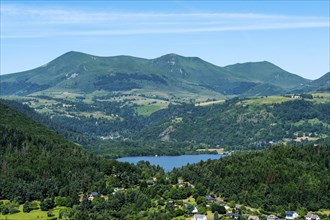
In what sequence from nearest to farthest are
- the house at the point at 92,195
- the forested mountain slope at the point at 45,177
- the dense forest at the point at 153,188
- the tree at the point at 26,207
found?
the dense forest at the point at 153,188
the tree at the point at 26,207
the house at the point at 92,195
the forested mountain slope at the point at 45,177

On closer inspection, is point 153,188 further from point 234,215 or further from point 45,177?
point 45,177

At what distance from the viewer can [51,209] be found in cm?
15725

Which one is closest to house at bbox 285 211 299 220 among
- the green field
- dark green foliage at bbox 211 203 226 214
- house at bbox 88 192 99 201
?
dark green foliage at bbox 211 203 226 214

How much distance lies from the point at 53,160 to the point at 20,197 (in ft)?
117

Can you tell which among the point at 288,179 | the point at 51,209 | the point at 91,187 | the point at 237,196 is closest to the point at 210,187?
the point at 237,196

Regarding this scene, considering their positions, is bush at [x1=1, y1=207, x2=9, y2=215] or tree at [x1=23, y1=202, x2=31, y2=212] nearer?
bush at [x1=1, y1=207, x2=9, y2=215]

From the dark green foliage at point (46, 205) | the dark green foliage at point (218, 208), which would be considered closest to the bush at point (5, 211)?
the dark green foliage at point (46, 205)

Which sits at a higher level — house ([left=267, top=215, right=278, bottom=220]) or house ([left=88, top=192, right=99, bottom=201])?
house ([left=88, top=192, right=99, bottom=201])

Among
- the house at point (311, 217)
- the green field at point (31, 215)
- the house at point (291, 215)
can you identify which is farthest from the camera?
the house at point (291, 215)

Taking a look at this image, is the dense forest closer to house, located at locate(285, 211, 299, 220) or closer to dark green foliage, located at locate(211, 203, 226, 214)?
dark green foliage, located at locate(211, 203, 226, 214)

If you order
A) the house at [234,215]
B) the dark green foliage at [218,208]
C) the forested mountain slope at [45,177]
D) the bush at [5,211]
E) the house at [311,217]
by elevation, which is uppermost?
the forested mountain slope at [45,177]

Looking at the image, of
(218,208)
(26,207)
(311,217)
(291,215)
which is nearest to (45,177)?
(26,207)

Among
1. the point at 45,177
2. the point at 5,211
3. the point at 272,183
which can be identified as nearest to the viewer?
the point at 5,211

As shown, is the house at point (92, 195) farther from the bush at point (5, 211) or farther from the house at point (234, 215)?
the house at point (234, 215)
